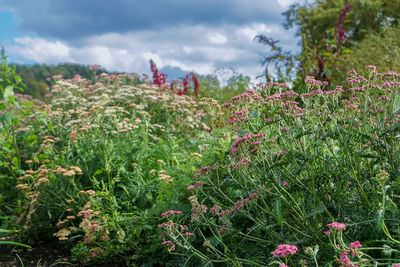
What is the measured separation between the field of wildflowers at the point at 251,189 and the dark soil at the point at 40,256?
0.12 meters

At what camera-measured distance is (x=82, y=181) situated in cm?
425

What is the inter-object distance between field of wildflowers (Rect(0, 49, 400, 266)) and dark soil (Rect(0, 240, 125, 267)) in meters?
0.12

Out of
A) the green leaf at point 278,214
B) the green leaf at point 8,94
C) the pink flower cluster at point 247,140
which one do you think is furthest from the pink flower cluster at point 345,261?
the green leaf at point 8,94

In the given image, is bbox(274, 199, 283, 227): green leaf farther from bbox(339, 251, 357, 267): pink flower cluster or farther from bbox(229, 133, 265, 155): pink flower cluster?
bbox(339, 251, 357, 267): pink flower cluster

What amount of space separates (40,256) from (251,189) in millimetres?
2510

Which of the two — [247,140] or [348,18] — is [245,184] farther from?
[348,18]

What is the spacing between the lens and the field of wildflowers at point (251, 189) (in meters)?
1.91

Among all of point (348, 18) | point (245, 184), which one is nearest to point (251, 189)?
point (245, 184)

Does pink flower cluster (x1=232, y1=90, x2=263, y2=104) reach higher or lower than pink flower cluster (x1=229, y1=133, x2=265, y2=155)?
higher

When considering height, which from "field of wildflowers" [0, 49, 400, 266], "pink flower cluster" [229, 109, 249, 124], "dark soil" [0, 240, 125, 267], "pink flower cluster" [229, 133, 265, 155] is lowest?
"dark soil" [0, 240, 125, 267]

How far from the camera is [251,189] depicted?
257 cm

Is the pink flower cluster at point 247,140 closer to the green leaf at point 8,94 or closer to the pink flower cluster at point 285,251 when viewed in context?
the pink flower cluster at point 285,251

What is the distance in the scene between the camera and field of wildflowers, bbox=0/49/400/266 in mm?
1912

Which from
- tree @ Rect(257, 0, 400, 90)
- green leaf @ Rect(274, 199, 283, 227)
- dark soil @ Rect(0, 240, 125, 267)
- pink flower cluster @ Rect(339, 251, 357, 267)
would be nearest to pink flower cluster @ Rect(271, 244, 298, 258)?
pink flower cluster @ Rect(339, 251, 357, 267)
